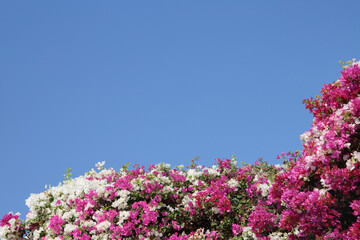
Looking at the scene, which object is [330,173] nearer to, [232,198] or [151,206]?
[232,198]

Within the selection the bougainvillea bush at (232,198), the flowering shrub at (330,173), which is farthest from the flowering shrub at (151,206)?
the flowering shrub at (330,173)

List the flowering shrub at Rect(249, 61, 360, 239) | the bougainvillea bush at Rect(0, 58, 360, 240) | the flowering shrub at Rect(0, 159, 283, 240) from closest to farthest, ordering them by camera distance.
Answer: the flowering shrub at Rect(249, 61, 360, 239), the bougainvillea bush at Rect(0, 58, 360, 240), the flowering shrub at Rect(0, 159, 283, 240)

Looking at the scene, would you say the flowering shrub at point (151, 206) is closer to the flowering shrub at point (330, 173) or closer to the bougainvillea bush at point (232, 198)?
the bougainvillea bush at point (232, 198)

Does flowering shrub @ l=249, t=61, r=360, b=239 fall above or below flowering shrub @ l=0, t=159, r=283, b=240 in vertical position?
below

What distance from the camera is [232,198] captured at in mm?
10078

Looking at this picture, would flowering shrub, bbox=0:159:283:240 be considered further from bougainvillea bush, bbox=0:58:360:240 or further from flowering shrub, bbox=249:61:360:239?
flowering shrub, bbox=249:61:360:239

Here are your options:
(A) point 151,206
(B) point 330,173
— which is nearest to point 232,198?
(A) point 151,206

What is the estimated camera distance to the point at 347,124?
6.86 m

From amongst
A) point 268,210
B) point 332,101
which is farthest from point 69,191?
point 332,101

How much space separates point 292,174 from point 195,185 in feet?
11.9

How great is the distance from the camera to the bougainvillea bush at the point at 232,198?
6.91 m

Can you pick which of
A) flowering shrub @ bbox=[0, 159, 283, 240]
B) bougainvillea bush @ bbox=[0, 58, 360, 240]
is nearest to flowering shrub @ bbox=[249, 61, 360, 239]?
bougainvillea bush @ bbox=[0, 58, 360, 240]

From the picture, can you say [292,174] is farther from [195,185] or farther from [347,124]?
[195,185]

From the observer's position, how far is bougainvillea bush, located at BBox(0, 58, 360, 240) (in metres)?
6.91
